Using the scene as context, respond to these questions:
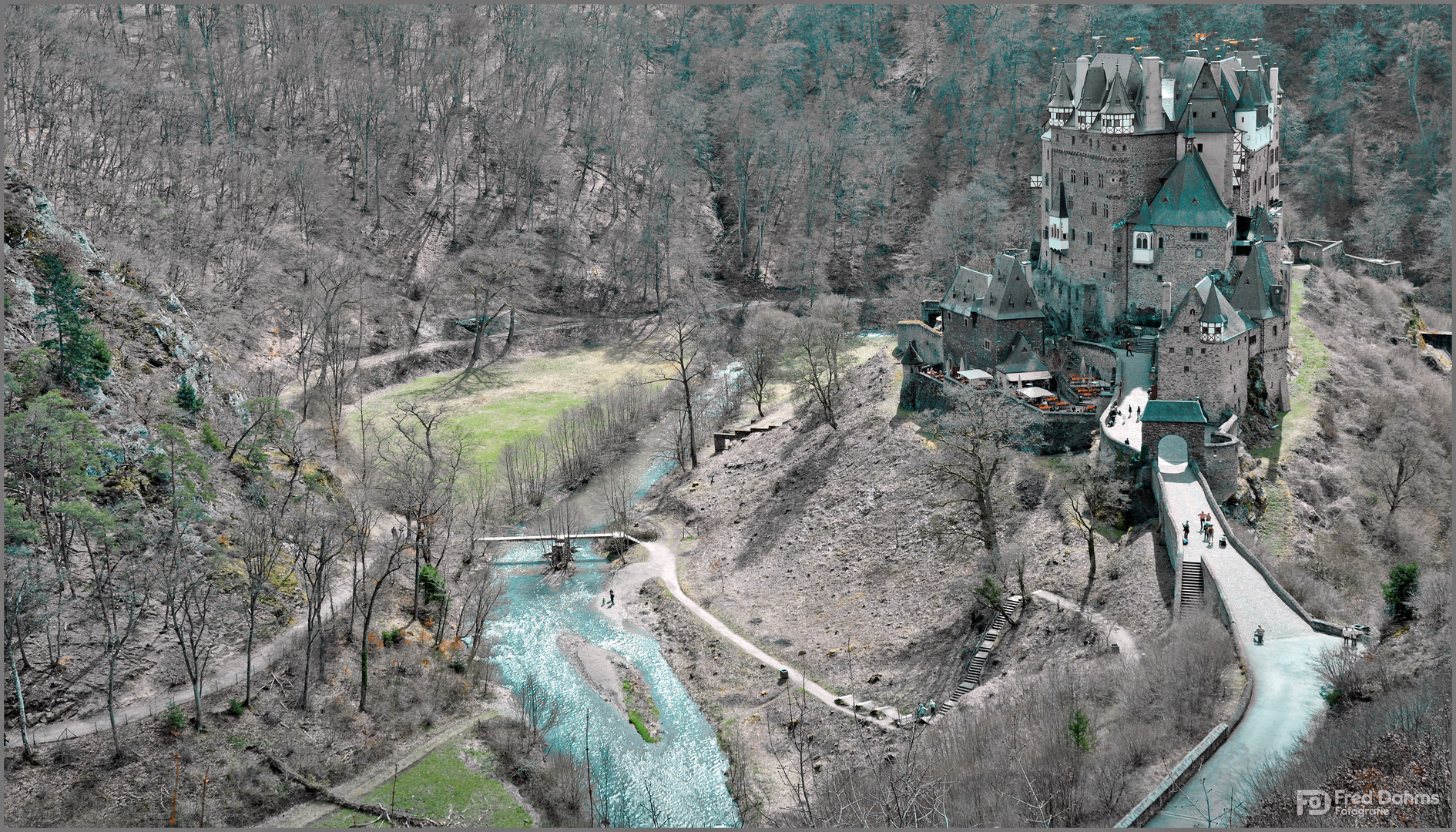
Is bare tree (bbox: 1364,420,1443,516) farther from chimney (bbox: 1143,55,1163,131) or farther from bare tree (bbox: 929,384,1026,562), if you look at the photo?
chimney (bbox: 1143,55,1163,131)

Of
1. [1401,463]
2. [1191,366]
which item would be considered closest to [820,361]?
[1191,366]

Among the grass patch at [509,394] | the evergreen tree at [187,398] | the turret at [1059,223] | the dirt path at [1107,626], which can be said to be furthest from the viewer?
the grass patch at [509,394]

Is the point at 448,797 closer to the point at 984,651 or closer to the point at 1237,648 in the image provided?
the point at 984,651

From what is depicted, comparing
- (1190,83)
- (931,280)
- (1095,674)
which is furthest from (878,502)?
(931,280)

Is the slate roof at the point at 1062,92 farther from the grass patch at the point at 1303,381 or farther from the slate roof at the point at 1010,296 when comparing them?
the grass patch at the point at 1303,381

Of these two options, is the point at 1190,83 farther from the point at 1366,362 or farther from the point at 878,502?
the point at 878,502

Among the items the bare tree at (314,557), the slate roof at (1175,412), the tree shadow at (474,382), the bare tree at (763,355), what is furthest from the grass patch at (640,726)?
the tree shadow at (474,382)
